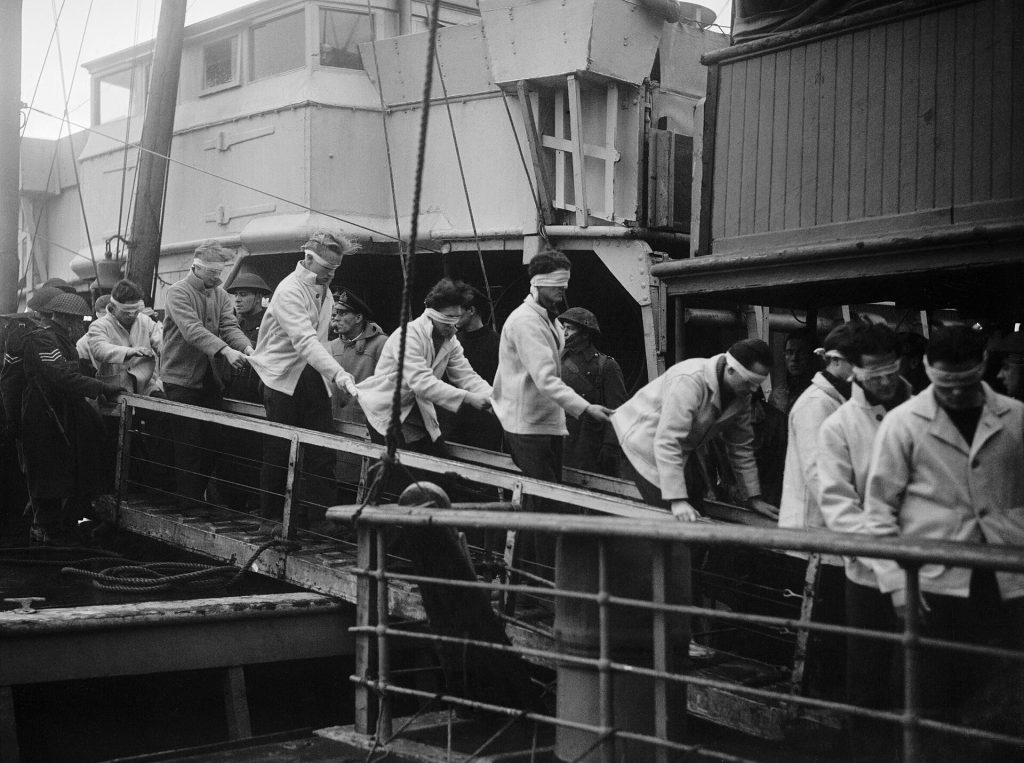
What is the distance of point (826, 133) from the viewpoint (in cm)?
647

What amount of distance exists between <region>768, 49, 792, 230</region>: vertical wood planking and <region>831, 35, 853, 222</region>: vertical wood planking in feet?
1.14

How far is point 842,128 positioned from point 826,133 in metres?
0.11

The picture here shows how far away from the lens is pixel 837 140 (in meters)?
6.41

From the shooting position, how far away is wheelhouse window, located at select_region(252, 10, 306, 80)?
1124 centimetres

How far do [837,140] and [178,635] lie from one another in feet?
14.9

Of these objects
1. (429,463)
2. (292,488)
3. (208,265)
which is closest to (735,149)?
(429,463)

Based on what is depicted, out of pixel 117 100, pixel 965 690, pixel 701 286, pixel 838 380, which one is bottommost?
pixel 965 690

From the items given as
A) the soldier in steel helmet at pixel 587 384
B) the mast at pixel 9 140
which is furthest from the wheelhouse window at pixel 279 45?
the soldier in steel helmet at pixel 587 384

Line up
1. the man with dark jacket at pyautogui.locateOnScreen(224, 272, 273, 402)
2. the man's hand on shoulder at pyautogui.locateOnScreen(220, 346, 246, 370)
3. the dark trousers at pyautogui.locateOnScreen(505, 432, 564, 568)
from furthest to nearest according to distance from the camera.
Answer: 1. the man with dark jacket at pyautogui.locateOnScreen(224, 272, 273, 402)
2. the man's hand on shoulder at pyautogui.locateOnScreen(220, 346, 246, 370)
3. the dark trousers at pyautogui.locateOnScreen(505, 432, 564, 568)

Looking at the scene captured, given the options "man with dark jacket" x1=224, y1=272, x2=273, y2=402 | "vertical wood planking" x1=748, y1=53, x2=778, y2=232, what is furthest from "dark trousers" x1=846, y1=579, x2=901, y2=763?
"man with dark jacket" x1=224, y1=272, x2=273, y2=402

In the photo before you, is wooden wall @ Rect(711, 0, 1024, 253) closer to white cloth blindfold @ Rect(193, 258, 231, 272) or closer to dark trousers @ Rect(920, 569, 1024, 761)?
dark trousers @ Rect(920, 569, 1024, 761)

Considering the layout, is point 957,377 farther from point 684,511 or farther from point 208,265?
point 208,265

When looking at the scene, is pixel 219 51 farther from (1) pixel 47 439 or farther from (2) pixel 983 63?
(2) pixel 983 63

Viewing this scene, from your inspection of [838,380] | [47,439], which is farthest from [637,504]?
[47,439]
